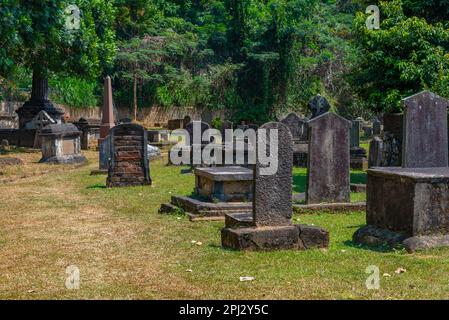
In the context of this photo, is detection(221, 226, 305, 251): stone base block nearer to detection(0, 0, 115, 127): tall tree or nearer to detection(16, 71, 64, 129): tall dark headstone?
detection(0, 0, 115, 127): tall tree

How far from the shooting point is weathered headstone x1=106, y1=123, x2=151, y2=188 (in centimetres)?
1579

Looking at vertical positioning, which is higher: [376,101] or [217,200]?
[376,101]

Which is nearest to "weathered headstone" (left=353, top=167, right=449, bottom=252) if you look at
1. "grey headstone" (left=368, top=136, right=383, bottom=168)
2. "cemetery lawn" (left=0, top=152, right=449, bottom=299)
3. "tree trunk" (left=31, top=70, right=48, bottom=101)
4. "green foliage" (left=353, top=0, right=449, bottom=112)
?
"cemetery lawn" (left=0, top=152, right=449, bottom=299)

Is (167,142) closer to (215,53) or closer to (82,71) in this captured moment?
(82,71)

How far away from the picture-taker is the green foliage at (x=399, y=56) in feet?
51.2

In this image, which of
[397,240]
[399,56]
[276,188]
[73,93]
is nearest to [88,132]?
[73,93]

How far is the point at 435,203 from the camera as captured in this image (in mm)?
8266

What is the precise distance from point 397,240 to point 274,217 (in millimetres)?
1602

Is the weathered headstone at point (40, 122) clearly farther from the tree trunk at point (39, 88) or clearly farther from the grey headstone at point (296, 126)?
the grey headstone at point (296, 126)

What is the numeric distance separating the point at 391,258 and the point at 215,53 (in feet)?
134

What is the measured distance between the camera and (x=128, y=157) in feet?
52.6

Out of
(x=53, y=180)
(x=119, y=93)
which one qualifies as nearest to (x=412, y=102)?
(x=53, y=180)

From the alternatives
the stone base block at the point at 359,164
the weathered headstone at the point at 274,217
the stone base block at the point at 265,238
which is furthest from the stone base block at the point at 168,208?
the stone base block at the point at 359,164

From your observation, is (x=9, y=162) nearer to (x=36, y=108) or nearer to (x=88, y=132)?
(x=88, y=132)
